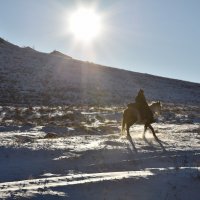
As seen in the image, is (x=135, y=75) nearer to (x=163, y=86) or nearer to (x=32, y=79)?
(x=163, y=86)

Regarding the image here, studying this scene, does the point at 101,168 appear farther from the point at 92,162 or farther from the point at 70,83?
the point at 70,83

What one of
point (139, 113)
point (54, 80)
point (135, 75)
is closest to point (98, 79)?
point (54, 80)

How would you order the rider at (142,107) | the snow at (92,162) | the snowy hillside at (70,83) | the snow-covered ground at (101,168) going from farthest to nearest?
the snowy hillside at (70,83), the rider at (142,107), the snow at (92,162), the snow-covered ground at (101,168)

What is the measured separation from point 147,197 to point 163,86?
79505 mm

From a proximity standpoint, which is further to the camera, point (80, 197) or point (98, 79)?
point (98, 79)

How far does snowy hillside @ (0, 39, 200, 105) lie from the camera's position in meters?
61.2

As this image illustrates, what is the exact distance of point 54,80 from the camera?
244 ft

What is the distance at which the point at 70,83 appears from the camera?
7438 centimetres

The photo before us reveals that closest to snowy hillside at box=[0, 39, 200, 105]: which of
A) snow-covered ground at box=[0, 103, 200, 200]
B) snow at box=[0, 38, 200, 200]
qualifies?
snow at box=[0, 38, 200, 200]

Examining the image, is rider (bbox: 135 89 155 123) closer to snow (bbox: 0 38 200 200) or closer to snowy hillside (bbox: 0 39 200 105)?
snow (bbox: 0 38 200 200)

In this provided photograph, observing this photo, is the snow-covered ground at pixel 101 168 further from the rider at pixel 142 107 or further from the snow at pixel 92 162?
the rider at pixel 142 107

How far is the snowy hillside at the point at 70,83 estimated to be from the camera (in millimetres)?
61156

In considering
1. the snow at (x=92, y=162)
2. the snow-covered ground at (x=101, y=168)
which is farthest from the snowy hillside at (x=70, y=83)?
the snow-covered ground at (x=101, y=168)

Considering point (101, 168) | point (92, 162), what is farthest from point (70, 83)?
point (101, 168)
